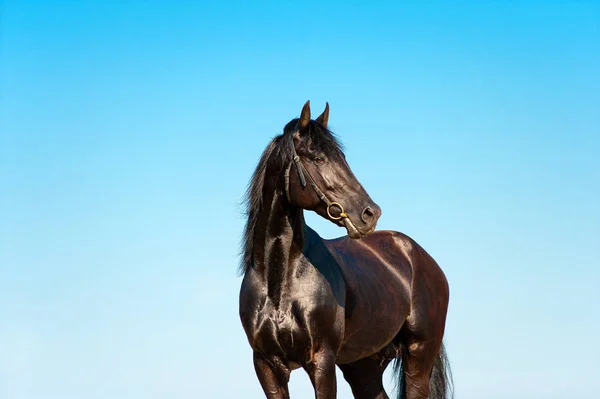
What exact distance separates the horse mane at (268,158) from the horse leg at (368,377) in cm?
227

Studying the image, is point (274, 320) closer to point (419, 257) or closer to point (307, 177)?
point (307, 177)

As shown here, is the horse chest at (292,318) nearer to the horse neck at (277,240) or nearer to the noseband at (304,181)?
the horse neck at (277,240)

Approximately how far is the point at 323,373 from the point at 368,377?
224cm

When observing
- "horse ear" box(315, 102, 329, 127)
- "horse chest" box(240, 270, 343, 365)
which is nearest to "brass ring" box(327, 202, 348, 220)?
"horse chest" box(240, 270, 343, 365)

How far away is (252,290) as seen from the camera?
7.96 m

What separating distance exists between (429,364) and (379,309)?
4.58 feet

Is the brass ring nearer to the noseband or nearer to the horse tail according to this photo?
the noseband

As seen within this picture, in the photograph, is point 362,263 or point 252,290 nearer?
point 252,290

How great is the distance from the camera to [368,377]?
9.86 meters

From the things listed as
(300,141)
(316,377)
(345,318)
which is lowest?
(316,377)

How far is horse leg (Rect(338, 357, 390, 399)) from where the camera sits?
32.3 ft

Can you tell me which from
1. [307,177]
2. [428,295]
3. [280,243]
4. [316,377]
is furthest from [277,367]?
[428,295]

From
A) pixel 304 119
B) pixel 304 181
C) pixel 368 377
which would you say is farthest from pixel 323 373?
pixel 368 377

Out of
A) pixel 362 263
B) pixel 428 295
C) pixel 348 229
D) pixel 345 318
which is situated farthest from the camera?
pixel 428 295
